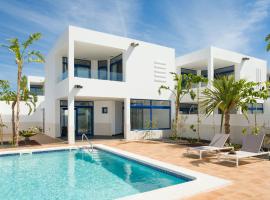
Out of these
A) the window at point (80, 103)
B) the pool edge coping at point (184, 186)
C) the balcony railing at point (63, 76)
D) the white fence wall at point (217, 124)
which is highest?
the balcony railing at point (63, 76)

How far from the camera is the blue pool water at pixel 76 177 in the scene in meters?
7.27

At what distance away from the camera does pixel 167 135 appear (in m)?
20.9

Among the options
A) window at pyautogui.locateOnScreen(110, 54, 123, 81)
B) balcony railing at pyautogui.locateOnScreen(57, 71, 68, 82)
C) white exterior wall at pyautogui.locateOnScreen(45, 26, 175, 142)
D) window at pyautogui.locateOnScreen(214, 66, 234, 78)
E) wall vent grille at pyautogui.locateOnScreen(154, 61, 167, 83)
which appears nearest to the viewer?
white exterior wall at pyautogui.locateOnScreen(45, 26, 175, 142)

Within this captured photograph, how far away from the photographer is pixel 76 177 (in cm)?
901

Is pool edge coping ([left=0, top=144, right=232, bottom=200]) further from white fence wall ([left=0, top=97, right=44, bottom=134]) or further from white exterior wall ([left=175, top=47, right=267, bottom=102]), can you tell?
white fence wall ([left=0, top=97, right=44, bottom=134])

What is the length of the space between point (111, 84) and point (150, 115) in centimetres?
468

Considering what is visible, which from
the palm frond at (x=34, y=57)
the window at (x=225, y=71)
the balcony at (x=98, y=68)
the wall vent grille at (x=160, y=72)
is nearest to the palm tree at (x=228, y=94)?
the wall vent grille at (x=160, y=72)

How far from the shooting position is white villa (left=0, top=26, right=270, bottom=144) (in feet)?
55.3

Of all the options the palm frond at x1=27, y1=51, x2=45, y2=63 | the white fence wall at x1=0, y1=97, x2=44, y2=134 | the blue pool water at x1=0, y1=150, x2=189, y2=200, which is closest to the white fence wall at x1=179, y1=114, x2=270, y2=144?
the blue pool water at x1=0, y1=150, x2=189, y2=200

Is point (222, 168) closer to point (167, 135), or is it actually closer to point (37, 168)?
point (37, 168)

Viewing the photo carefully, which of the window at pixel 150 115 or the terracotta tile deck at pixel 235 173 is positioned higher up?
the window at pixel 150 115

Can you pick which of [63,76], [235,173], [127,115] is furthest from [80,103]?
[235,173]

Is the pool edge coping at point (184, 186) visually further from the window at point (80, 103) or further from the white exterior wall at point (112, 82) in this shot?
the window at point (80, 103)

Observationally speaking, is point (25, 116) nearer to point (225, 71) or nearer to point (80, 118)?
point (80, 118)
